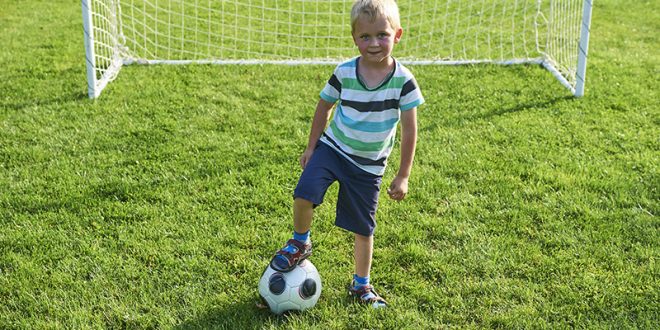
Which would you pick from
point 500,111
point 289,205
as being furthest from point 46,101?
point 500,111

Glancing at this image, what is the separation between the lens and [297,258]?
309 centimetres

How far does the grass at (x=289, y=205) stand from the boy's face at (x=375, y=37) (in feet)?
4.09

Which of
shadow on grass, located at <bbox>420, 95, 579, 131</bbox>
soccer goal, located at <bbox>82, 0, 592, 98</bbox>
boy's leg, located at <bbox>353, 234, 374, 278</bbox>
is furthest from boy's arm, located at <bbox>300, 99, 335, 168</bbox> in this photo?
soccer goal, located at <bbox>82, 0, 592, 98</bbox>

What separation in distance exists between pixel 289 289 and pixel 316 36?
5.67 metres

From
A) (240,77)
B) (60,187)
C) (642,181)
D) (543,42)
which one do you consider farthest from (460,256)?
(543,42)

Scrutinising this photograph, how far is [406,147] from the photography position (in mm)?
2955

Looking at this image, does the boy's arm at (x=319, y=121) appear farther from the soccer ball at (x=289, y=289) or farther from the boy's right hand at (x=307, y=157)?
the soccer ball at (x=289, y=289)

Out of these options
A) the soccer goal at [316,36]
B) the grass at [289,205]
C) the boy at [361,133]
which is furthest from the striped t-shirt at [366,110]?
the soccer goal at [316,36]

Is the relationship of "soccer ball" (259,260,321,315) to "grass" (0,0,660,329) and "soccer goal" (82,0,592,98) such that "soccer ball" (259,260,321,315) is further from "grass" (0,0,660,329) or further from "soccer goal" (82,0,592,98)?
"soccer goal" (82,0,592,98)

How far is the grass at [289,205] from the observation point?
127 inches

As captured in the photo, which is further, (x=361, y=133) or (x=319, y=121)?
(x=319, y=121)

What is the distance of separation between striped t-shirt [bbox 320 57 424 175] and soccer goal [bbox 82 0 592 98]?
364cm

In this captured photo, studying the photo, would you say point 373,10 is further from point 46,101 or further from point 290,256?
point 46,101

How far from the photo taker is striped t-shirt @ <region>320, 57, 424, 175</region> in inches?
114
